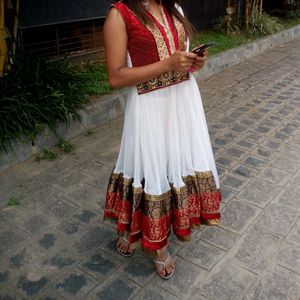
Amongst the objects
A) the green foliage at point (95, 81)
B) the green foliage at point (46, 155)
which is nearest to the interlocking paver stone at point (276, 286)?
the green foliage at point (46, 155)

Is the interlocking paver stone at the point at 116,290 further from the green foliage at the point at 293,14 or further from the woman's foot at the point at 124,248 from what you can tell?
the green foliage at the point at 293,14

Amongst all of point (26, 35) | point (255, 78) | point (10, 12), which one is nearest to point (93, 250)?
point (10, 12)

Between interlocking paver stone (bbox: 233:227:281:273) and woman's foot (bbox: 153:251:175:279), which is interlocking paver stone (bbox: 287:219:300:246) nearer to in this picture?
interlocking paver stone (bbox: 233:227:281:273)

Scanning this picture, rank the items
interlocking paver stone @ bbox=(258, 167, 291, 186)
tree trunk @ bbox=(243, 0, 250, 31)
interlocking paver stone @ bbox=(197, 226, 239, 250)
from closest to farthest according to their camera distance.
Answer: interlocking paver stone @ bbox=(197, 226, 239, 250) < interlocking paver stone @ bbox=(258, 167, 291, 186) < tree trunk @ bbox=(243, 0, 250, 31)

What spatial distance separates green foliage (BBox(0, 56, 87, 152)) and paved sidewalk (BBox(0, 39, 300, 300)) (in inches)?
11.7

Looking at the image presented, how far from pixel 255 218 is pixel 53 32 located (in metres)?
4.14

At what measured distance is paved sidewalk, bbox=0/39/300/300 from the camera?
231 centimetres

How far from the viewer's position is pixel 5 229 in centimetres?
281

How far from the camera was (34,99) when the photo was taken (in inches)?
159

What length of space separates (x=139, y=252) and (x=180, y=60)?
1375mm

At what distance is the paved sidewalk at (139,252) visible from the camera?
2312mm

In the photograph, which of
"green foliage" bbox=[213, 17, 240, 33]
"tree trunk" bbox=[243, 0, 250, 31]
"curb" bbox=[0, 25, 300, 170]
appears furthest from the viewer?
"green foliage" bbox=[213, 17, 240, 33]

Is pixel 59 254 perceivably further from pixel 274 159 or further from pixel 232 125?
pixel 232 125

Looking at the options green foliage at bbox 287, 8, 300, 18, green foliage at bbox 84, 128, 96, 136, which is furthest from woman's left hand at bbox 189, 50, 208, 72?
green foliage at bbox 287, 8, 300, 18
